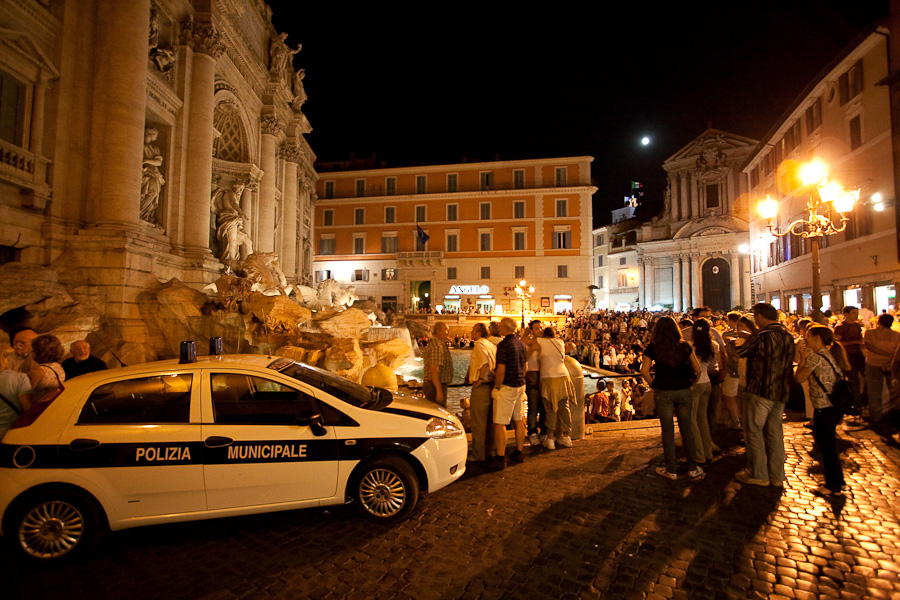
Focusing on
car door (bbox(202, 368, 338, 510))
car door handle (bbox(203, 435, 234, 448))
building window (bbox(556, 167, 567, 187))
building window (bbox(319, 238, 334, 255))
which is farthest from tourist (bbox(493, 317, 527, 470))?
building window (bbox(319, 238, 334, 255))

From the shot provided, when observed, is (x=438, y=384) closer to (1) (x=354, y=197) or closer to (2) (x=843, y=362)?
(2) (x=843, y=362)

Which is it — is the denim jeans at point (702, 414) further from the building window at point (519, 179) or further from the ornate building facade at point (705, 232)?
the building window at point (519, 179)

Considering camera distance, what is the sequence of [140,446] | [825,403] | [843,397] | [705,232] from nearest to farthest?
1. [140,446]
2. [843,397]
3. [825,403]
4. [705,232]

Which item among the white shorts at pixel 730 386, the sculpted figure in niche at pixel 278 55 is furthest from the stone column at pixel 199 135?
the white shorts at pixel 730 386

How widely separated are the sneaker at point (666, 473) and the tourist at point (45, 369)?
19.1 ft

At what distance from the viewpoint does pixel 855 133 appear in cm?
1669

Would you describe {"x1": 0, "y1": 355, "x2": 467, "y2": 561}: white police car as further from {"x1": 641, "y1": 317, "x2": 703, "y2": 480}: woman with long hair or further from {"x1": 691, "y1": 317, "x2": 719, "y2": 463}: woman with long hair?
{"x1": 691, "y1": 317, "x2": 719, "y2": 463}: woman with long hair

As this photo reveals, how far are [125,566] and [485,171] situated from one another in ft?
125

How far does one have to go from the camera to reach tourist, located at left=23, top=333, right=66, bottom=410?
363 cm

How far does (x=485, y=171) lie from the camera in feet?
125

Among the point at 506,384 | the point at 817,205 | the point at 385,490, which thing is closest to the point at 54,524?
the point at 385,490

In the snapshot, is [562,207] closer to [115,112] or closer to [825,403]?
[115,112]

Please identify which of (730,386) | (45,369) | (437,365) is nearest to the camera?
(45,369)

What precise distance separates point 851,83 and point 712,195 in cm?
1921
